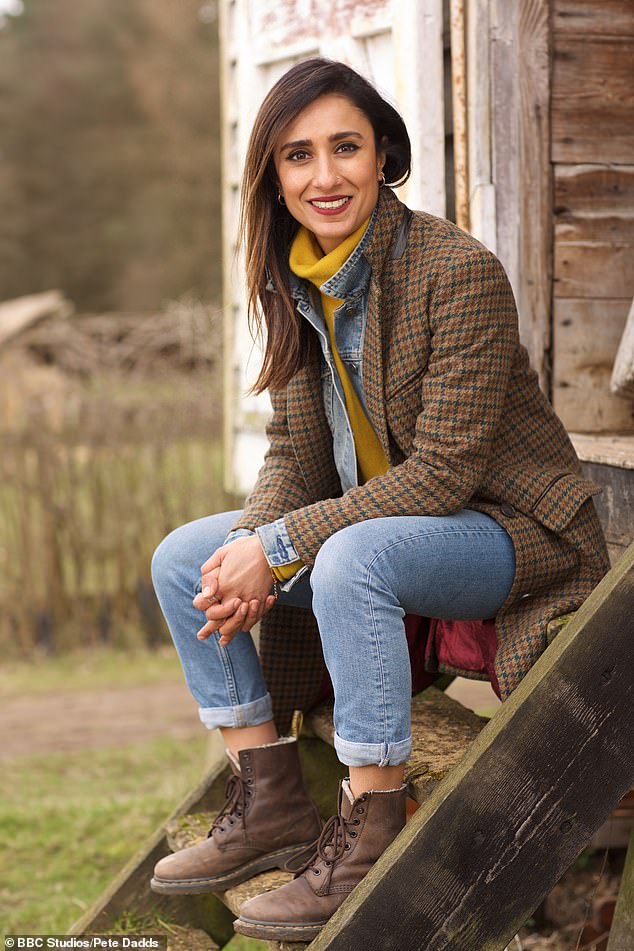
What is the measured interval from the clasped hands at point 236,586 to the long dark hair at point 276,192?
0.42 metres

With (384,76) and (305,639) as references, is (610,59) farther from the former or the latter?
(305,639)

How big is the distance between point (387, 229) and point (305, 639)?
901mm

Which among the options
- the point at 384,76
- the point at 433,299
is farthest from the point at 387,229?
the point at 384,76

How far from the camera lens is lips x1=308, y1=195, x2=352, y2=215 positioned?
2285 millimetres

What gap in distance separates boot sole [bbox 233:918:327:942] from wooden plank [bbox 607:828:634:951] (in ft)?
2.06

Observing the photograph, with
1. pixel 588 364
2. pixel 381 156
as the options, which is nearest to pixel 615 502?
pixel 588 364

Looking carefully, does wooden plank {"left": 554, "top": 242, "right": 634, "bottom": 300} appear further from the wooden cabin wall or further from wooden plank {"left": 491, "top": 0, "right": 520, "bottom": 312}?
wooden plank {"left": 491, "top": 0, "right": 520, "bottom": 312}

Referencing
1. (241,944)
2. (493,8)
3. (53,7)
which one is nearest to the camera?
(493,8)

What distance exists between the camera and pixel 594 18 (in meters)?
3.06

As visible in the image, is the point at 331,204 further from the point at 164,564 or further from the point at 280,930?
the point at 280,930

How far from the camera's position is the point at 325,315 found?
7.85 ft

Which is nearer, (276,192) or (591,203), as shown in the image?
(276,192)

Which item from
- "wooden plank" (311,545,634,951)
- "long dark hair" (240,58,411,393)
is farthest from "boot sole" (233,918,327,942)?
"long dark hair" (240,58,411,393)

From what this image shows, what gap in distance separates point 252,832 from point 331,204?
49.3 inches
